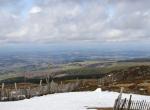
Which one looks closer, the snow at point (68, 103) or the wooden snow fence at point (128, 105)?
the wooden snow fence at point (128, 105)

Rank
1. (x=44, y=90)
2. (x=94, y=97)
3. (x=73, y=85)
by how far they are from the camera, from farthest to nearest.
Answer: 1. (x=73, y=85)
2. (x=44, y=90)
3. (x=94, y=97)

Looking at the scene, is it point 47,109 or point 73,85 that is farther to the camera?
point 73,85

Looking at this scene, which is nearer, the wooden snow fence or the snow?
the wooden snow fence

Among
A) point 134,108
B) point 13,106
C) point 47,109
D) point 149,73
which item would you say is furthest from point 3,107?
point 149,73

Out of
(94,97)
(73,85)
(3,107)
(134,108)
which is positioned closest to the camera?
(134,108)

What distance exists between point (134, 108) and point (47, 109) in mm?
10099

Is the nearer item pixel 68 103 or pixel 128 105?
pixel 128 105

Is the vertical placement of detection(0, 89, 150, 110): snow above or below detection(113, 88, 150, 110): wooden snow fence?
below

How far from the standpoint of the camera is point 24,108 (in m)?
44.0

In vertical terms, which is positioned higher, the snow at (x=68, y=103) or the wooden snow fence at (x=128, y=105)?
the wooden snow fence at (x=128, y=105)

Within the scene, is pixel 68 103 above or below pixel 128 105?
below

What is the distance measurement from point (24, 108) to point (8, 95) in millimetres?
14144

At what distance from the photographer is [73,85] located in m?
78.6

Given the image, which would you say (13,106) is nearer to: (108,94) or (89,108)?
(89,108)
